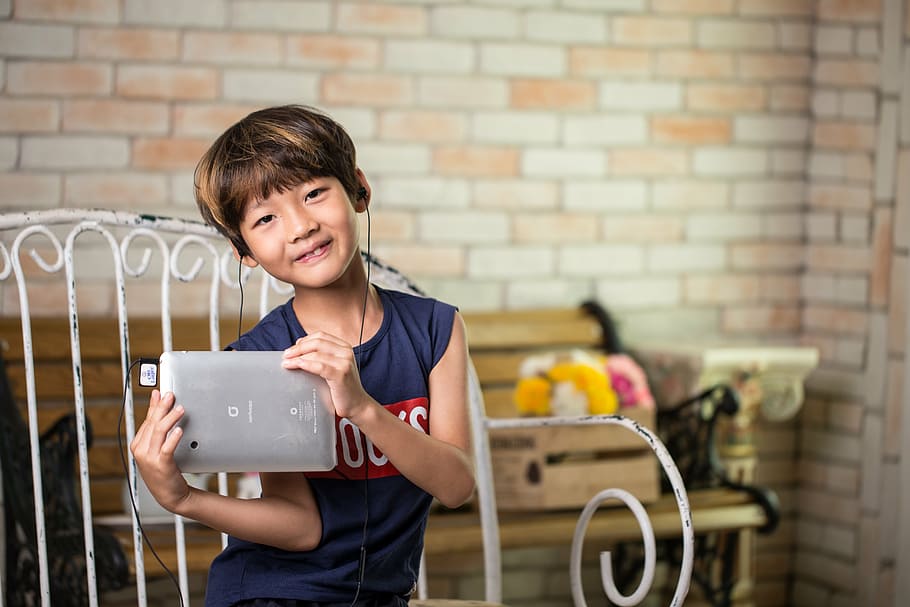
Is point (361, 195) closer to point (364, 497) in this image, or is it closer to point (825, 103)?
point (364, 497)

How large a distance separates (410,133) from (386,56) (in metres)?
0.22

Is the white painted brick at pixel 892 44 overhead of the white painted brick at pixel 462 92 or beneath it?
overhead

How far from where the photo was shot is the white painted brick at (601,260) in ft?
10.3

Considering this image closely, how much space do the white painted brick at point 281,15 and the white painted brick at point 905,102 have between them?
156 centimetres

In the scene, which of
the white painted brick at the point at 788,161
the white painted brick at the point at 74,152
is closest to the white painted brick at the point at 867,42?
the white painted brick at the point at 788,161

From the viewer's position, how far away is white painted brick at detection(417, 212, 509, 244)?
301 centimetres

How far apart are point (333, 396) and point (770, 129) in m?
2.44

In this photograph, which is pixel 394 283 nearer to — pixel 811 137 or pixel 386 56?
pixel 386 56

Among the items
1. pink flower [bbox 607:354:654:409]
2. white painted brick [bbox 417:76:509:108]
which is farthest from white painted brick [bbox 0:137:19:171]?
pink flower [bbox 607:354:654:409]

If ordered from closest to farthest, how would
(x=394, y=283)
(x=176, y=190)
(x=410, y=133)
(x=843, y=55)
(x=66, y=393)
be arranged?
(x=394, y=283) < (x=66, y=393) < (x=176, y=190) < (x=410, y=133) < (x=843, y=55)

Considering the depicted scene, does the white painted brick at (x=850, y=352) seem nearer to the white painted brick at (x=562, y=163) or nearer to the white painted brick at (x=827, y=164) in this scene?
the white painted brick at (x=827, y=164)

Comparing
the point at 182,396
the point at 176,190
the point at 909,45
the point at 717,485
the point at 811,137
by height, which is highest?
the point at 909,45

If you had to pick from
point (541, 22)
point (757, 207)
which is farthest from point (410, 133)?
point (757, 207)

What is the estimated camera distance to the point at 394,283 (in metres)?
1.90
